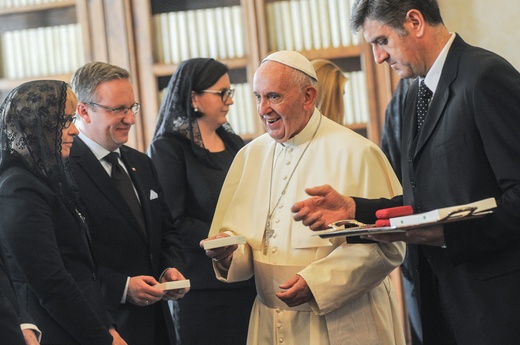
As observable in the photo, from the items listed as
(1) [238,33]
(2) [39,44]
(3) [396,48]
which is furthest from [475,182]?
(2) [39,44]

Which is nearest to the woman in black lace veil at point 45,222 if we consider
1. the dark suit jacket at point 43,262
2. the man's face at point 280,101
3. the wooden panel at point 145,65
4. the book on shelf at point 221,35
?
the dark suit jacket at point 43,262

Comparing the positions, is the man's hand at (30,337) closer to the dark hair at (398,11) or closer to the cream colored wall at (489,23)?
the dark hair at (398,11)

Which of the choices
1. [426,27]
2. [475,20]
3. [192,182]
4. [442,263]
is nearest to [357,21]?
[426,27]

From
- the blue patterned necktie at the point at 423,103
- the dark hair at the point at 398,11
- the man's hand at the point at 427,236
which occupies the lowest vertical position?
the man's hand at the point at 427,236

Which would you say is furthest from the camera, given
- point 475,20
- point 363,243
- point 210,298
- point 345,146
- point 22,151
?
point 475,20

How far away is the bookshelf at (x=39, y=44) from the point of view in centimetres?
594

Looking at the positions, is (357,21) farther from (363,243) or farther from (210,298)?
(210,298)

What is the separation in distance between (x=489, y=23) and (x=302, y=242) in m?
3.31

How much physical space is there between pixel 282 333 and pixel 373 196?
23.3 inches

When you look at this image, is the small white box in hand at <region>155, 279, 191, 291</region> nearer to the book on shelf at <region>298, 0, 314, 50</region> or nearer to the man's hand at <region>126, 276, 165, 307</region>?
the man's hand at <region>126, 276, 165, 307</region>

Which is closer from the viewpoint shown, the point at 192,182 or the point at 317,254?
the point at 317,254

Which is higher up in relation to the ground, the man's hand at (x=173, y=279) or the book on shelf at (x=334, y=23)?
the book on shelf at (x=334, y=23)

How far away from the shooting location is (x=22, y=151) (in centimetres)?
277

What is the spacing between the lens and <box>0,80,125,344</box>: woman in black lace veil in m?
2.70
